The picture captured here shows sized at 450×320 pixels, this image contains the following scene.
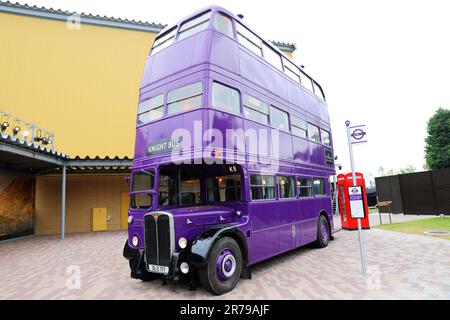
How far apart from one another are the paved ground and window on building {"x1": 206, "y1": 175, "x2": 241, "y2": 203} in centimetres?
171

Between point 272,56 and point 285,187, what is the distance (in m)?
3.55

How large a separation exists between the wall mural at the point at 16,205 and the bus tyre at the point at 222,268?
1205 centimetres

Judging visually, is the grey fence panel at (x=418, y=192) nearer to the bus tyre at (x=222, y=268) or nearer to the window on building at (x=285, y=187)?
the window on building at (x=285, y=187)

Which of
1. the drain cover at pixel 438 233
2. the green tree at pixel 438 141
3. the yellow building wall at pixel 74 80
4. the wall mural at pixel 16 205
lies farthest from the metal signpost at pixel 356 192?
the green tree at pixel 438 141

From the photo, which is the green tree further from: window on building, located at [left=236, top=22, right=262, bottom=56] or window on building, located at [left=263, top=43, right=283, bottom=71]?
window on building, located at [left=236, top=22, right=262, bottom=56]

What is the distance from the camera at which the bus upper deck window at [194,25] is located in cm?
591

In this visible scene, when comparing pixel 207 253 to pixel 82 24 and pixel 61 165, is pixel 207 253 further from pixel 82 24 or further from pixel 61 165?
pixel 82 24

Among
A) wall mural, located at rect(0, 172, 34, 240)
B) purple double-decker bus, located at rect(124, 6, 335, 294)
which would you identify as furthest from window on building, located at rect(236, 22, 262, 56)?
wall mural, located at rect(0, 172, 34, 240)

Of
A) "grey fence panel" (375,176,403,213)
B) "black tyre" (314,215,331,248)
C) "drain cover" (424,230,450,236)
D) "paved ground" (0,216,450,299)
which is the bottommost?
"paved ground" (0,216,450,299)

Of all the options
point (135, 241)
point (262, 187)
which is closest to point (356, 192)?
point (262, 187)

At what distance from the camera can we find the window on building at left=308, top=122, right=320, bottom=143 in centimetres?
898

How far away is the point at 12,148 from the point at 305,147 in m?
9.62

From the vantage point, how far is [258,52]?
7.14 m
